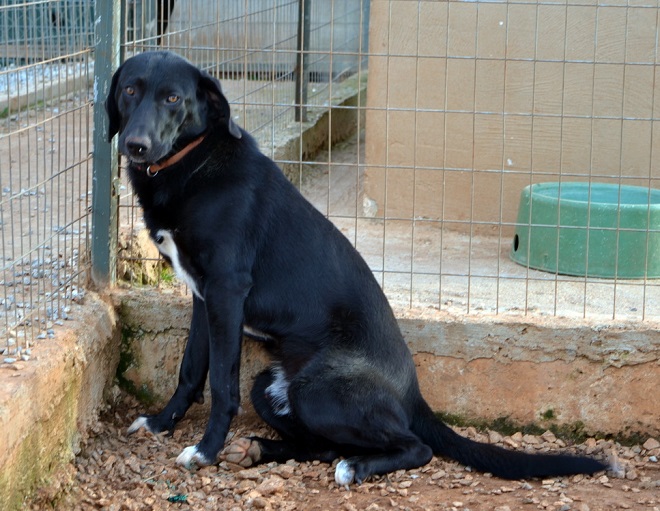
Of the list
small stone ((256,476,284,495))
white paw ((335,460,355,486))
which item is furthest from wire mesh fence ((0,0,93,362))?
white paw ((335,460,355,486))

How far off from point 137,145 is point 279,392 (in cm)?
110

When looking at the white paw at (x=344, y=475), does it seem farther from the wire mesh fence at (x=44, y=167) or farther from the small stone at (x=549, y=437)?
the wire mesh fence at (x=44, y=167)

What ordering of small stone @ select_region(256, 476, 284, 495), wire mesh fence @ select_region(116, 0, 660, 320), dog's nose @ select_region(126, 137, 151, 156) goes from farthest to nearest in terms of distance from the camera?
wire mesh fence @ select_region(116, 0, 660, 320) → small stone @ select_region(256, 476, 284, 495) → dog's nose @ select_region(126, 137, 151, 156)

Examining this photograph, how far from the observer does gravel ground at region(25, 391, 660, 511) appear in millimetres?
3041

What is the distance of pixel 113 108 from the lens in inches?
130

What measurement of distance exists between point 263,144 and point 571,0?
211 cm

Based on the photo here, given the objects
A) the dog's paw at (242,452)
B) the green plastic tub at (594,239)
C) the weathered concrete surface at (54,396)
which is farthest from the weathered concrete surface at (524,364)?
the green plastic tub at (594,239)

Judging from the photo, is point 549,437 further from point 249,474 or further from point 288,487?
point 249,474

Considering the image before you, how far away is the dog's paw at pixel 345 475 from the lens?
3.19 metres

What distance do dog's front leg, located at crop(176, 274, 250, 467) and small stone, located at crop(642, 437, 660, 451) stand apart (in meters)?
1.73

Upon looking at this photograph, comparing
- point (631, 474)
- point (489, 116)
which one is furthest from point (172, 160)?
point (489, 116)

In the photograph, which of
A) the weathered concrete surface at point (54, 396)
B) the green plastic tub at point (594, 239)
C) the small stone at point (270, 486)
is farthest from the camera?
the green plastic tub at point (594, 239)

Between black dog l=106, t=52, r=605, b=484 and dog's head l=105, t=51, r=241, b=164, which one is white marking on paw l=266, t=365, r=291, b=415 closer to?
black dog l=106, t=52, r=605, b=484

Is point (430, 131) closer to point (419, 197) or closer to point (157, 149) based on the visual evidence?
point (419, 197)
